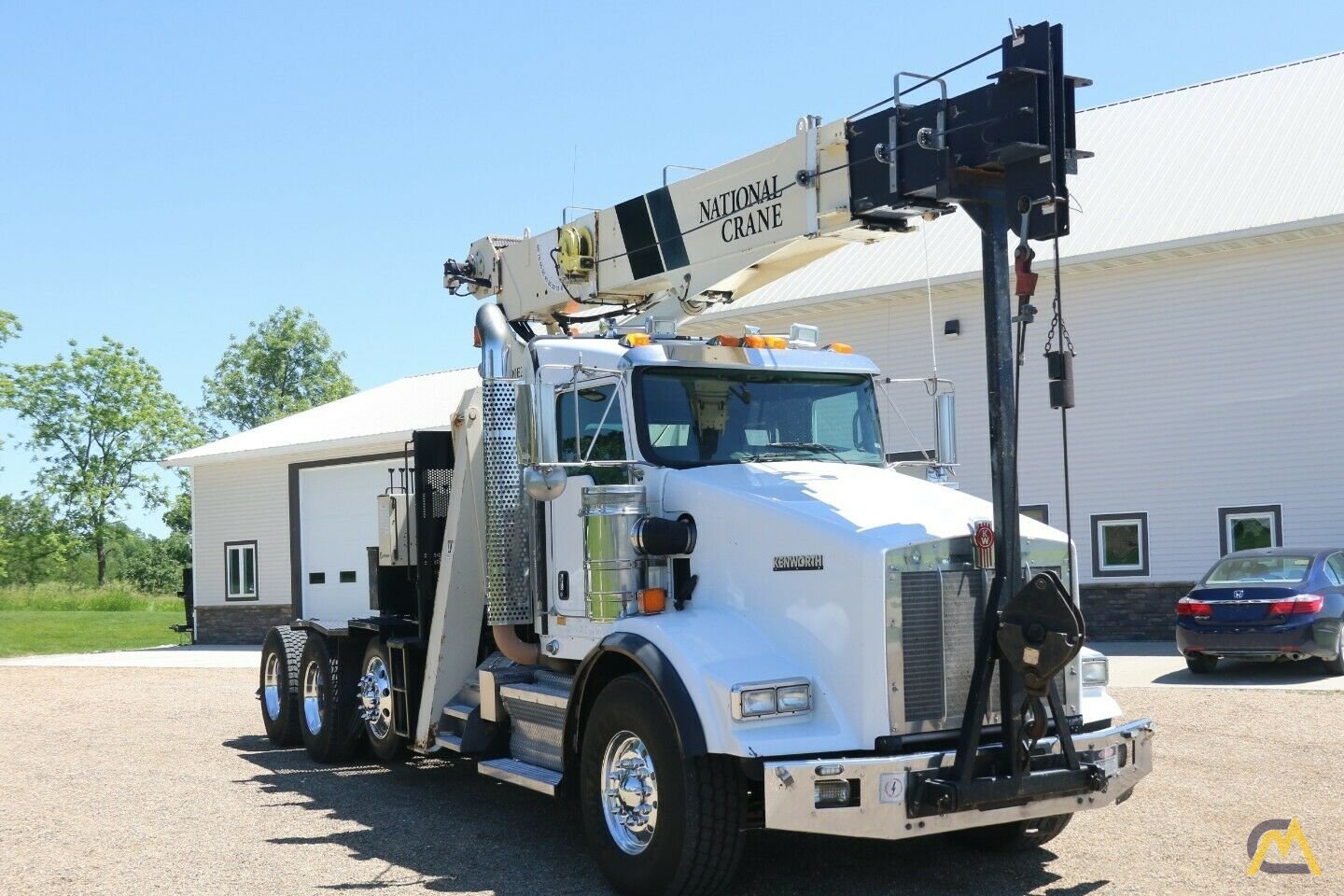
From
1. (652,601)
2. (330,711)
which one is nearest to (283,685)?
(330,711)

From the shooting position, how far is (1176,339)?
2080 centimetres

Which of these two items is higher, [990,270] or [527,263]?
[527,263]

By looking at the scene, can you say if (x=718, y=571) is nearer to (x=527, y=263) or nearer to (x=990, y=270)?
(x=990, y=270)

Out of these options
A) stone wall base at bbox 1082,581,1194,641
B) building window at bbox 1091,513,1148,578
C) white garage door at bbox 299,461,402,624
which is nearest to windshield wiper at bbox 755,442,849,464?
stone wall base at bbox 1082,581,1194,641

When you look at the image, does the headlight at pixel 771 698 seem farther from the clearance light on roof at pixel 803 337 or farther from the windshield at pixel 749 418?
the clearance light on roof at pixel 803 337

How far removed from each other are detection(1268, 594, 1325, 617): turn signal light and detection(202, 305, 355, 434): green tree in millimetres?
65844

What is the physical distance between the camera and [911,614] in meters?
6.36

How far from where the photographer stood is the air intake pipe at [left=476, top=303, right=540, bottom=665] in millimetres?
8539

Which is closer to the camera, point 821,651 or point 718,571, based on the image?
point 821,651

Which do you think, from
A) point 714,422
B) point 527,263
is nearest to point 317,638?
point 527,263

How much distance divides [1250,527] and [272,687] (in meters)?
14.4

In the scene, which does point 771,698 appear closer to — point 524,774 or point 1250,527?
point 524,774

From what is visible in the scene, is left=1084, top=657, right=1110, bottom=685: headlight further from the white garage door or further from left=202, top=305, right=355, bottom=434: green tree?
left=202, top=305, right=355, bottom=434: green tree

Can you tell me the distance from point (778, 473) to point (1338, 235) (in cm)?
1493
